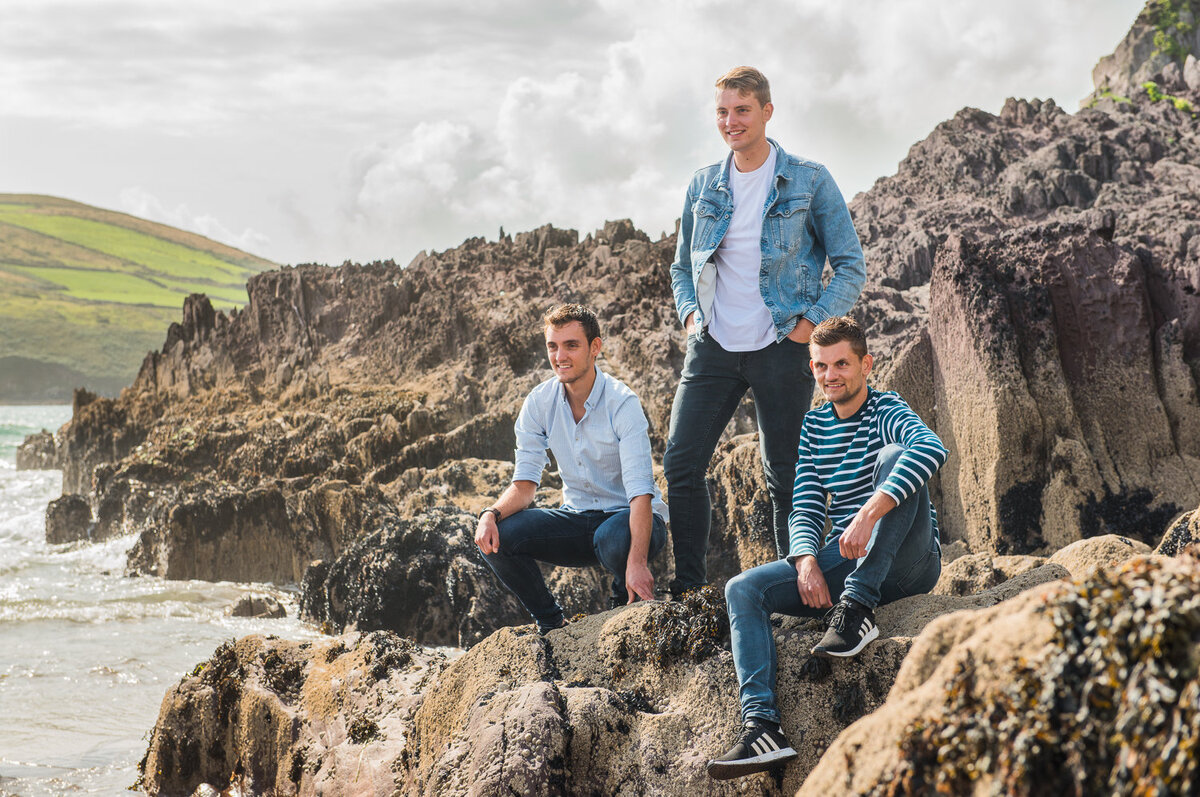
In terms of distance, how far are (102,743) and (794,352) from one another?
6.78 metres

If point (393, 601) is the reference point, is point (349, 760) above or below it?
below

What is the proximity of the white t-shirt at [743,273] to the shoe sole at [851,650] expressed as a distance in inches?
63.5

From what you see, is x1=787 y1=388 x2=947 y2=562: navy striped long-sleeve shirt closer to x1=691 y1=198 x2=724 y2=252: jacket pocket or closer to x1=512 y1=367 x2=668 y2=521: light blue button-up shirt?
x1=512 y1=367 x2=668 y2=521: light blue button-up shirt

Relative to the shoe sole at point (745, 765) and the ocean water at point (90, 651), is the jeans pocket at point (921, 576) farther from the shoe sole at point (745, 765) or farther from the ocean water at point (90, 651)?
the ocean water at point (90, 651)

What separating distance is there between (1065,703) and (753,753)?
170 centimetres

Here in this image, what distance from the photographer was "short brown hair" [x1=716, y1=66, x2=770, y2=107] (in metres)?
4.89

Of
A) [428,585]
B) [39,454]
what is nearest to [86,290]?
[39,454]

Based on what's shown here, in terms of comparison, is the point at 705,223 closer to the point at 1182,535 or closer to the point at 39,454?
the point at 1182,535

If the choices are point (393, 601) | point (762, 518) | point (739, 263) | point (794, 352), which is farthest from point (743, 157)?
point (393, 601)

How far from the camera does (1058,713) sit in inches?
84.9

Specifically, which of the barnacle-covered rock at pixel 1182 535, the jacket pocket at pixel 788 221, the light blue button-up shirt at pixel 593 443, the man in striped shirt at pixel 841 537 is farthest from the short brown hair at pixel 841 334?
the barnacle-covered rock at pixel 1182 535

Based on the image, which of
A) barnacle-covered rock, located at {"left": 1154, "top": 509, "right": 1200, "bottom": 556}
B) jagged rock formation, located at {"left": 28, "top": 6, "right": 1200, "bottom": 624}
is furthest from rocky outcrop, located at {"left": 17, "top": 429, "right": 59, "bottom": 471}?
barnacle-covered rock, located at {"left": 1154, "top": 509, "right": 1200, "bottom": 556}

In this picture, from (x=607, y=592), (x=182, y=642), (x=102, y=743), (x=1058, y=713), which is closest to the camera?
(x=1058, y=713)

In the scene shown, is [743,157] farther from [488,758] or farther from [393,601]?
[393,601]
